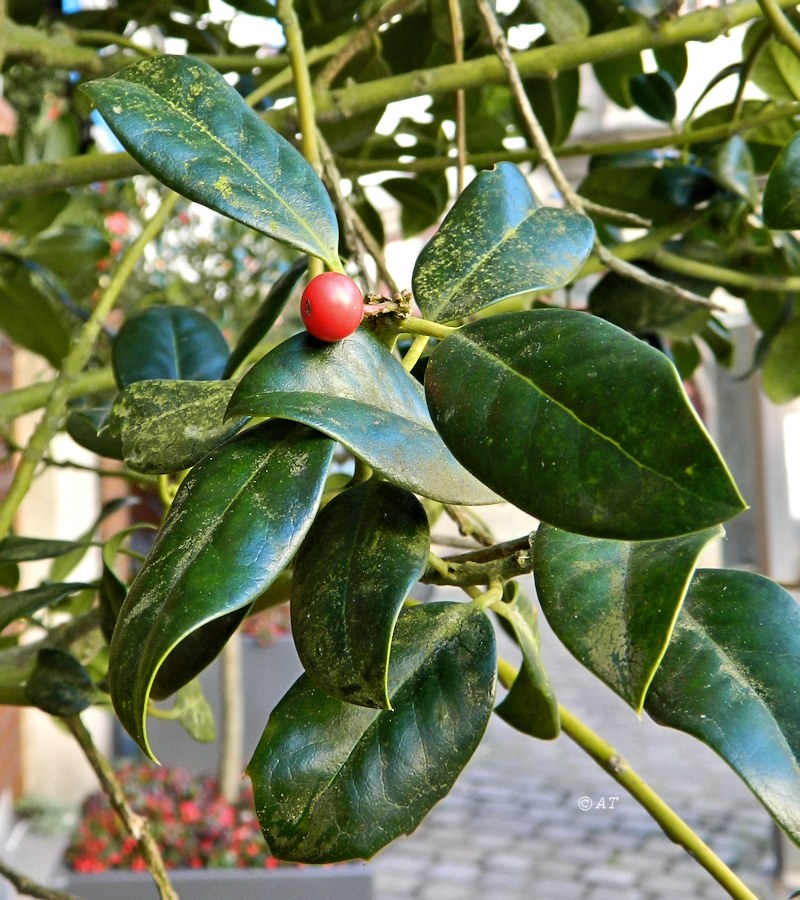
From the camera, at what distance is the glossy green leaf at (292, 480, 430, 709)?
0.23 meters

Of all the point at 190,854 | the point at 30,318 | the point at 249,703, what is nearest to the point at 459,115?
the point at 30,318

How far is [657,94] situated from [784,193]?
0.42m

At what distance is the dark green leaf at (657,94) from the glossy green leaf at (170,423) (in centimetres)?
59

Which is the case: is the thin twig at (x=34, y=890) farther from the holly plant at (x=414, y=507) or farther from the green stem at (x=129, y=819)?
the holly plant at (x=414, y=507)

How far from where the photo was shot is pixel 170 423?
28 cm

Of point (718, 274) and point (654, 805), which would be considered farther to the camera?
point (718, 274)

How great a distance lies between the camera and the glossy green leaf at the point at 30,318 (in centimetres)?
86

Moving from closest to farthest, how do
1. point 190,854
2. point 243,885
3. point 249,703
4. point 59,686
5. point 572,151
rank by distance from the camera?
point 59,686, point 572,151, point 243,885, point 190,854, point 249,703

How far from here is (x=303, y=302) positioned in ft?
0.78

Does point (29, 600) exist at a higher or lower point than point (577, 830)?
higher

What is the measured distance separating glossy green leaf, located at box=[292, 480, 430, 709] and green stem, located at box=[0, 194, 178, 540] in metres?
0.25

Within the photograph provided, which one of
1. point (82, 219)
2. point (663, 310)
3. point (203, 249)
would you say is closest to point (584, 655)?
point (663, 310)

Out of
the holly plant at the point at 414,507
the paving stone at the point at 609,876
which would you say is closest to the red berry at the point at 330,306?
the holly plant at the point at 414,507

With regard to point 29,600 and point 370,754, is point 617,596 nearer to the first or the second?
point 370,754
